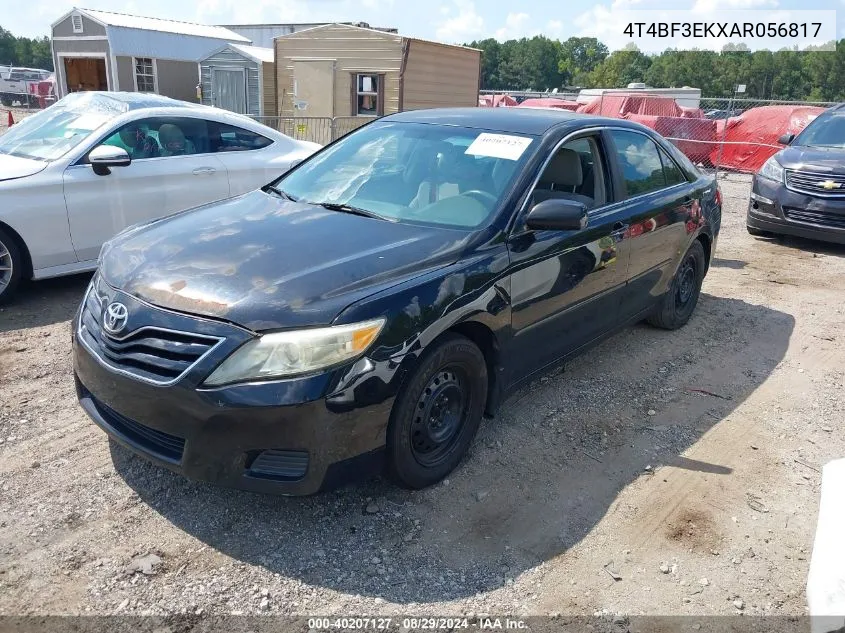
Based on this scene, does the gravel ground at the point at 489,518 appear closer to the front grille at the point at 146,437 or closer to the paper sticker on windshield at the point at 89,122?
the front grille at the point at 146,437

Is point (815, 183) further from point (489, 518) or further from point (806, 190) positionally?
point (489, 518)

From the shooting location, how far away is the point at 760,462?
3854mm

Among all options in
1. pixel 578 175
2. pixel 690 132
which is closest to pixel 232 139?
pixel 578 175

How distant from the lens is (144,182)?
239 inches

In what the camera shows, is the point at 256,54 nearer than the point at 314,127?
No

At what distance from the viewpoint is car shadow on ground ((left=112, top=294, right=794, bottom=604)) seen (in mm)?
2869

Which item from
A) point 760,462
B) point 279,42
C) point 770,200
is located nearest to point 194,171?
point 760,462

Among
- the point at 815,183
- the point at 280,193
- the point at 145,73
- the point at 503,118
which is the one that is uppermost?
the point at 503,118

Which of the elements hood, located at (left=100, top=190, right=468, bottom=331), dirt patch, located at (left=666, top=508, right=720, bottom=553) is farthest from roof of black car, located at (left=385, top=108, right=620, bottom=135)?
dirt patch, located at (left=666, top=508, right=720, bottom=553)

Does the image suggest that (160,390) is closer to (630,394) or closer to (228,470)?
(228,470)

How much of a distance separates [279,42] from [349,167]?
17.6 metres

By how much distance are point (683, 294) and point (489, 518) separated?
134 inches

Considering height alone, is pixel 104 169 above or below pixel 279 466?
above

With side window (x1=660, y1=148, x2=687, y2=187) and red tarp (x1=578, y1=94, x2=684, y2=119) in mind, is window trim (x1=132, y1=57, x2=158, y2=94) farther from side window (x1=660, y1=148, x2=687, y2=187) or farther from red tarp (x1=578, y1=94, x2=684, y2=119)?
side window (x1=660, y1=148, x2=687, y2=187)
